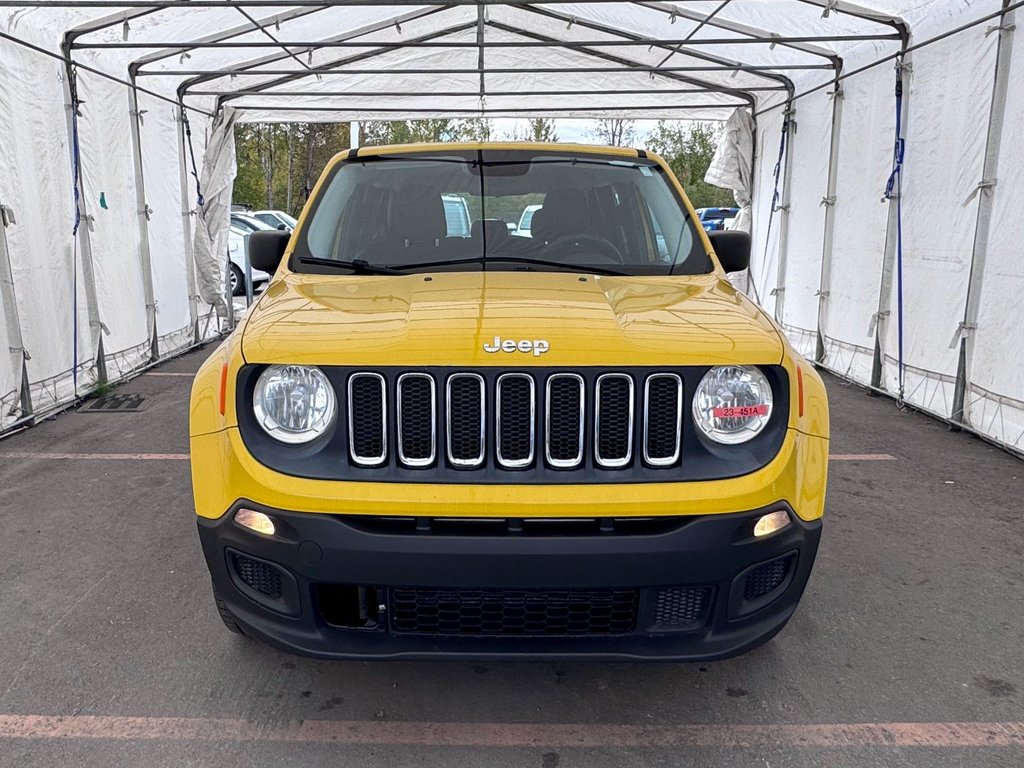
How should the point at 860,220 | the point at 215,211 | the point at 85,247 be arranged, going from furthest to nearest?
1. the point at 215,211
2. the point at 860,220
3. the point at 85,247

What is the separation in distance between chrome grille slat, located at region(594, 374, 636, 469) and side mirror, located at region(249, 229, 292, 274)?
190cm

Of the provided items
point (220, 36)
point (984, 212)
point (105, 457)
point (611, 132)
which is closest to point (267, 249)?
point (105, 457)

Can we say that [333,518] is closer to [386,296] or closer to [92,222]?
[386,296]

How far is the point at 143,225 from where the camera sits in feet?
28.3

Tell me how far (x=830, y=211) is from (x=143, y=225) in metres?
7.41

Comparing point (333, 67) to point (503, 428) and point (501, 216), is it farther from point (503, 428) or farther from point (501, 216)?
point (503, 428)

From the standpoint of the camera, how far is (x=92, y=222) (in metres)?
7.38

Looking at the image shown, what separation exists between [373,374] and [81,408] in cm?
582

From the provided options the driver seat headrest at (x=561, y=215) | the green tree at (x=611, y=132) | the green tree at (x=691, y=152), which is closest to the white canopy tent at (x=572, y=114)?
the driver seat headrest at (x=561, y=215)

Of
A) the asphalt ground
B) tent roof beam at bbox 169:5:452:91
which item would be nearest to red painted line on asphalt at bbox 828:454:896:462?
the asphalt ground

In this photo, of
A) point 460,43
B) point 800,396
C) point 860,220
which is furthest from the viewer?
point 460,43

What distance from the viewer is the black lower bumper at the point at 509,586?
7.02 ft

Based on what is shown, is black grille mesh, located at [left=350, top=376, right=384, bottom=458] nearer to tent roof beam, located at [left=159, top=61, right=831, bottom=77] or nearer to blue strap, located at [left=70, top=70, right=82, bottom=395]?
blue strap, located at [left=70, top=70, right=82, bottom=395]

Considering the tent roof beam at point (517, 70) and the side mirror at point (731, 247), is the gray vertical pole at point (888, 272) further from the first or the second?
the side mirror at point (731, 247)
